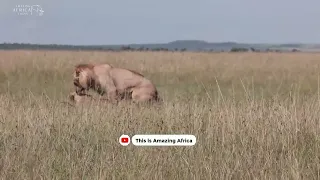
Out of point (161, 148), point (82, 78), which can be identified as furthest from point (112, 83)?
point (161, 148)

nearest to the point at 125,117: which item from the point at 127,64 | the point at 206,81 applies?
the point at 206,81

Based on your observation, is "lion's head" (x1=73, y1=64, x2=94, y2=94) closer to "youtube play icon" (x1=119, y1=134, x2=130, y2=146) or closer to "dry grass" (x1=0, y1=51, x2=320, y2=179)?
"dry grass" (x1=0, y1=51, x2=320, y2=179)

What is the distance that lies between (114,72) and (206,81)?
720cm

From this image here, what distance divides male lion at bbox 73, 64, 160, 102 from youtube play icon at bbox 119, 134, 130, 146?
11.2ft

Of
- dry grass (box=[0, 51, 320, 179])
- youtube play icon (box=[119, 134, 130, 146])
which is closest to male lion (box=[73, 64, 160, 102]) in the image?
dry grass (box=[0, 51, 320, 179])

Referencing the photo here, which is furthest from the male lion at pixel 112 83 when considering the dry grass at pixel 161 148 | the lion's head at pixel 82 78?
the dry grass at pixel 161 148

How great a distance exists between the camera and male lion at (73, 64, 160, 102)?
26.5 feet

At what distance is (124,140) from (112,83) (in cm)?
392

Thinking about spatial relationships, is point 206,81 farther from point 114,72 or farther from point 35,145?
point 35,145

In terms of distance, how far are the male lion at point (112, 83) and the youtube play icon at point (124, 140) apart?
11.2 feet

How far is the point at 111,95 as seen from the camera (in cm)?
822

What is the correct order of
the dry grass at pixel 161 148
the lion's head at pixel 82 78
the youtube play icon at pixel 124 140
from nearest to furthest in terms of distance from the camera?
the dry grass at pixel 161 148
the youtube play icon at pixel 124 140
the lion's head at pixel 82 78

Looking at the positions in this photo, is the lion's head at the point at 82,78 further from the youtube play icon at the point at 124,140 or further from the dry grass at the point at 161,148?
the youtube play icon at the point at 124,140

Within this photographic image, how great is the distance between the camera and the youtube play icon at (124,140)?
443cm
